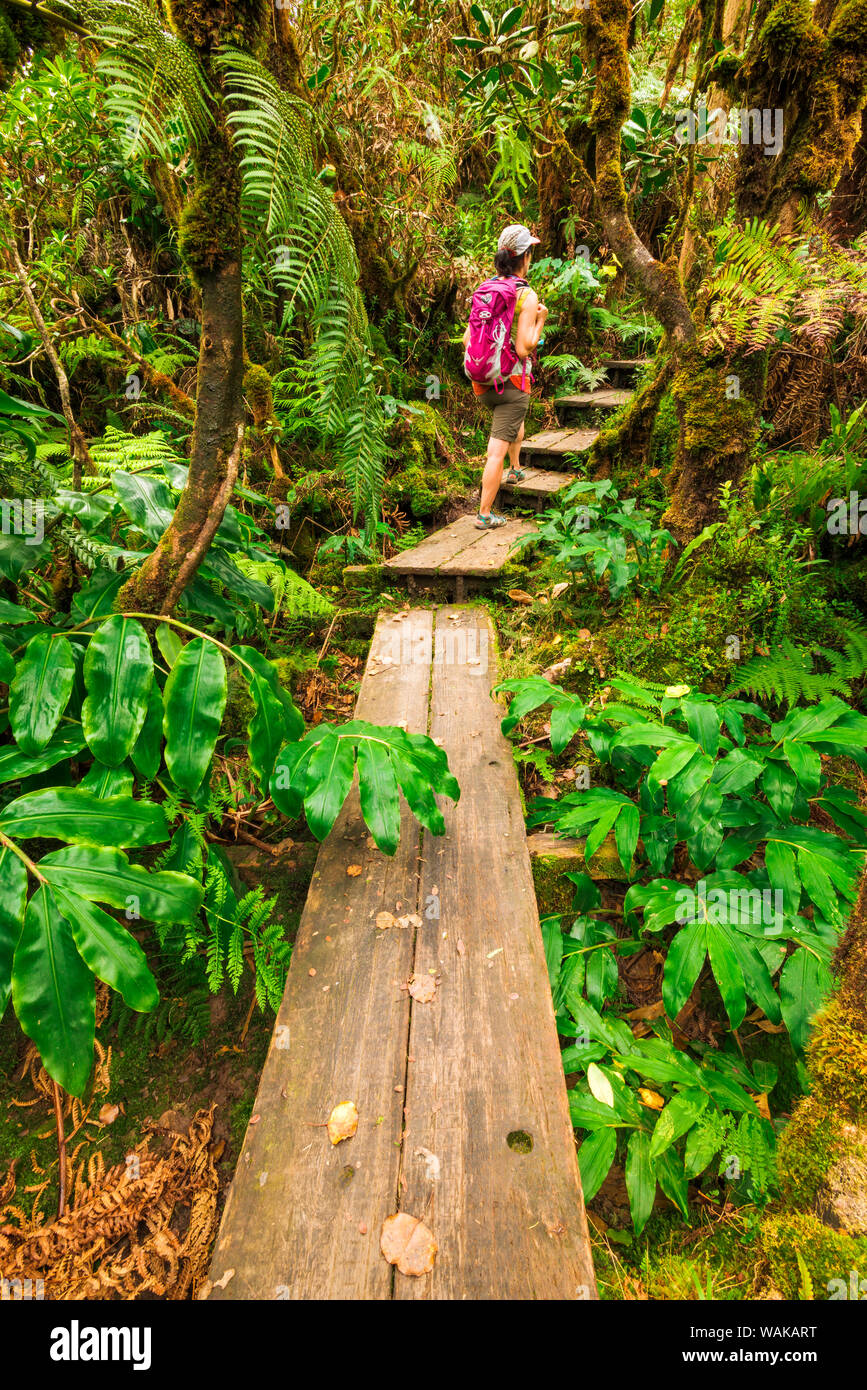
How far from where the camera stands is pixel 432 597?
4.50 metres

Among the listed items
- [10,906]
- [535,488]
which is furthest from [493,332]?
[10,906]

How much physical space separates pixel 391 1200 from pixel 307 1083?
356 mm

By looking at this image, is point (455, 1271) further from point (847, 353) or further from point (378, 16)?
point (378, 16)

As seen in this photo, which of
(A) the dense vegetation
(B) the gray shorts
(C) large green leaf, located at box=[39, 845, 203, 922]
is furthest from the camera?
(B) the gray shorts

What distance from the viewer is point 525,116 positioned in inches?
179

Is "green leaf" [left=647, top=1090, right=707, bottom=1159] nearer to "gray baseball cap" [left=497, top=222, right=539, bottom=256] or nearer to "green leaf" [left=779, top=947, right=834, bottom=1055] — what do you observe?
"green leaf" [left=779, top=947, right=834, bottom=1055]

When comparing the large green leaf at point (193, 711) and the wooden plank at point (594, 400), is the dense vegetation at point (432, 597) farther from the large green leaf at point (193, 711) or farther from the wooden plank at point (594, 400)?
the wooden plank at point (594, 400)

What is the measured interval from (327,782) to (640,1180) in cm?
152

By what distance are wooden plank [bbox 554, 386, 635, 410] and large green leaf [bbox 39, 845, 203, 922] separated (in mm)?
6825

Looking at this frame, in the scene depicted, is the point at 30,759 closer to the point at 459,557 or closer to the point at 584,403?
the point at 459,557

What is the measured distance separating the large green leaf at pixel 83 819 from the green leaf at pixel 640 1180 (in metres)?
1.71

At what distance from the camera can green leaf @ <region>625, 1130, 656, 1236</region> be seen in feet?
5.69

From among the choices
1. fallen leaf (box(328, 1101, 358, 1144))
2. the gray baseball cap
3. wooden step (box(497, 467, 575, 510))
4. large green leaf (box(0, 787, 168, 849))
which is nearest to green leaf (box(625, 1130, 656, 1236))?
fallen leaf (box(328, 1101, 358, 1144))
